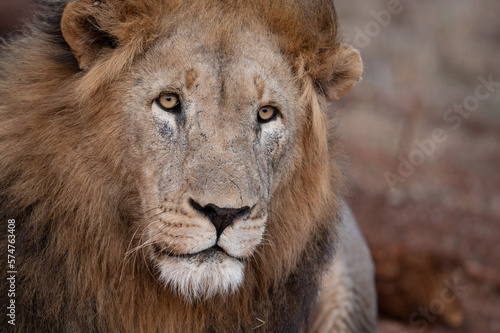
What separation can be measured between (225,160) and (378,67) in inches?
340

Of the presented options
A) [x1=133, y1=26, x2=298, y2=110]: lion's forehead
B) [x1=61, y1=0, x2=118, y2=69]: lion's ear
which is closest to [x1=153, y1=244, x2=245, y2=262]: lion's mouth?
[x1=133, y1=26, x2=298, y2=110]: lion's forehead

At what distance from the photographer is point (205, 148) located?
7.99 feet

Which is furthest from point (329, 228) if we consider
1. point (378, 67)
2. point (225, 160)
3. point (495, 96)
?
point (495, 96)

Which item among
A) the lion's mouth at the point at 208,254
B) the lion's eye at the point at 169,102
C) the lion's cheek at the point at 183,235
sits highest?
the lion's eye at the point at 169,102

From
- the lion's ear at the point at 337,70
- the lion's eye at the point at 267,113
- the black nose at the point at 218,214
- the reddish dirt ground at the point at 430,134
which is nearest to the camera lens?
the black nose at the point at 218,214

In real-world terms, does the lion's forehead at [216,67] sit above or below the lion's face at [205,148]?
above

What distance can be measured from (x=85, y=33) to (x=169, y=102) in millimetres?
452

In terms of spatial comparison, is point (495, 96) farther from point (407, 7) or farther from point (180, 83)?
point (180, 83)

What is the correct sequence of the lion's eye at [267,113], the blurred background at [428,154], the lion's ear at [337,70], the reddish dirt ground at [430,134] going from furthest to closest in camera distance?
1. the reddish dirt ground at [430,134]
2. the blurred background at [428,154]
3. the lion's ear at [337,70]
4. the lion's eye at [267,113]

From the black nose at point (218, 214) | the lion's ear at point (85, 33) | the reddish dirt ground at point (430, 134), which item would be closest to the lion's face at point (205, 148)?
the black nose at point (218, 214)

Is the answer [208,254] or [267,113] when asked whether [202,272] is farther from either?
[267,113]

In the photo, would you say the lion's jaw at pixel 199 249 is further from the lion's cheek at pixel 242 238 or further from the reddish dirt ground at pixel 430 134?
the reddish dirt ground at pixel 430 134

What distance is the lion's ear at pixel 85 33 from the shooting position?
2469 mm

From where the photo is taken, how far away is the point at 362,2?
10508 mm
